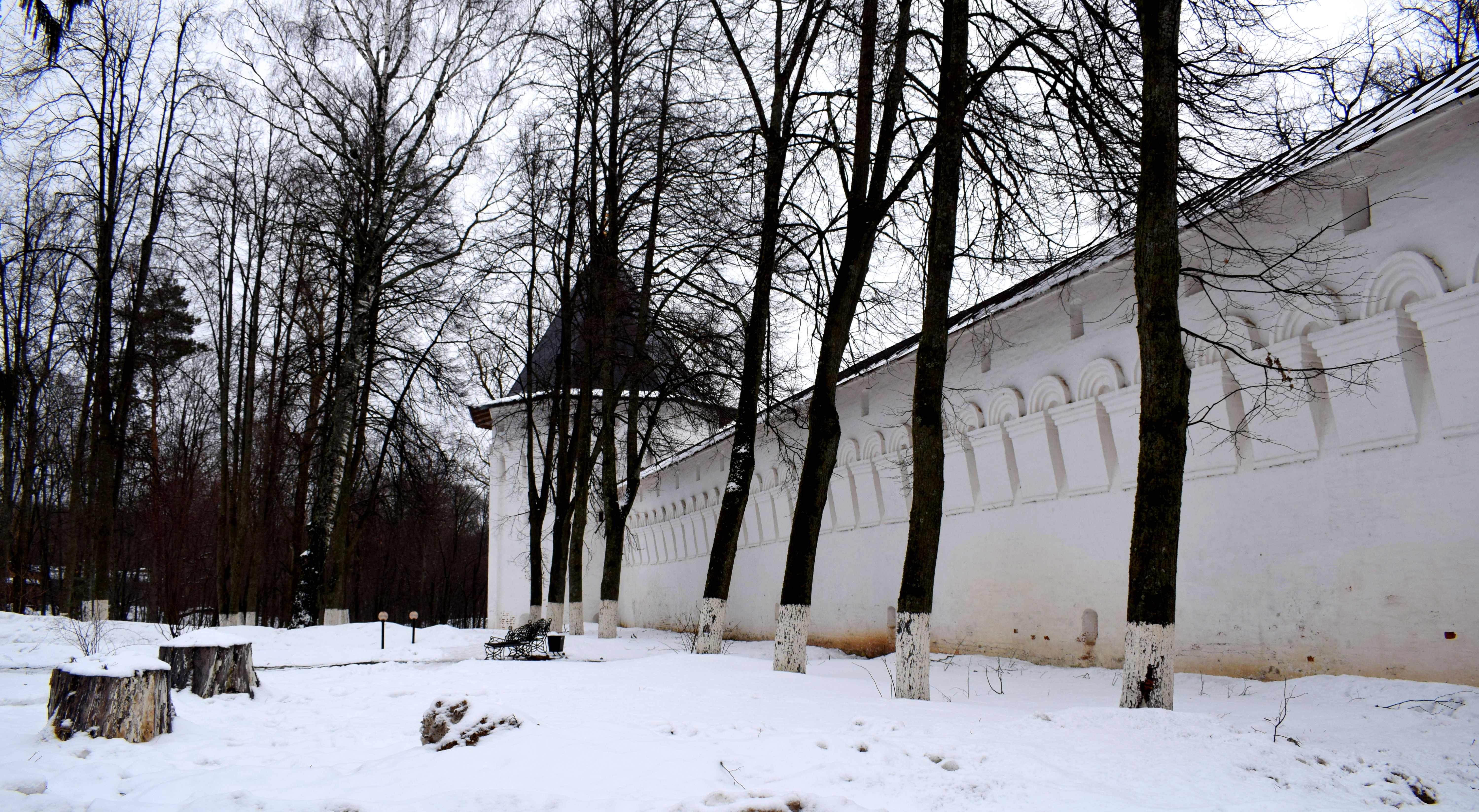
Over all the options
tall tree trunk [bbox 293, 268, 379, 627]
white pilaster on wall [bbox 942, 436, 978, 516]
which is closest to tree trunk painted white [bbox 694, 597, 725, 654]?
white pilaster on wall [bbox 942, 436, 978, 516]

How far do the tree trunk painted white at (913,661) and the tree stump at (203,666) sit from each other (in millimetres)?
5315

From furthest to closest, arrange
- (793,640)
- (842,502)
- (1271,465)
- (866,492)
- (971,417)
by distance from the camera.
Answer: (842,502), (866,492), (971,417), (793,640), (1271,465)

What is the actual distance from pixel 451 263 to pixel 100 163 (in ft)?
19.9

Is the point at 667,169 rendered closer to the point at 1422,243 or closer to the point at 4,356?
the point at 1422,243

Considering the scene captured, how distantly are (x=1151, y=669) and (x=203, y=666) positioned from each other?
7058 mm

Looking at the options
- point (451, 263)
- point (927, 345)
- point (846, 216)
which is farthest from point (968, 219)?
point (451, 263)

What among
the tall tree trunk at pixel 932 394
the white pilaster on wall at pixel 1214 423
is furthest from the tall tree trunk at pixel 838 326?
the white pilaster on wall at pixel 1214 423

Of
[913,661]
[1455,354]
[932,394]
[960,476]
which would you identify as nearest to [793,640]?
[913,661]

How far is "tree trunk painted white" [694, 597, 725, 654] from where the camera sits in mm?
11375

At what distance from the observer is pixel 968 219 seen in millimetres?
9664

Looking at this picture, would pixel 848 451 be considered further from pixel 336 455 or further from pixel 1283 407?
pixel 336 455

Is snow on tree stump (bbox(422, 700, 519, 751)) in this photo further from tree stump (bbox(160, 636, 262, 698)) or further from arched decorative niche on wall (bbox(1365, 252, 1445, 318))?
arched decorative niche on wall (bbox(1365, 252, 1445, 318))

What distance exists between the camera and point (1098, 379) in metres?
9.84

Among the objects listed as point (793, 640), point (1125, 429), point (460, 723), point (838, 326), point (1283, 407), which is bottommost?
point (460, 723)
